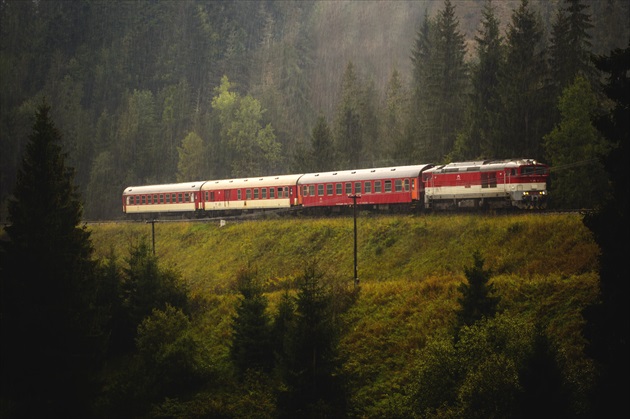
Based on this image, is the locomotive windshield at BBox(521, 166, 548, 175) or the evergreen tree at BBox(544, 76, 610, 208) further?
the evergreen tree at BBox(544, 76, 610, 208)

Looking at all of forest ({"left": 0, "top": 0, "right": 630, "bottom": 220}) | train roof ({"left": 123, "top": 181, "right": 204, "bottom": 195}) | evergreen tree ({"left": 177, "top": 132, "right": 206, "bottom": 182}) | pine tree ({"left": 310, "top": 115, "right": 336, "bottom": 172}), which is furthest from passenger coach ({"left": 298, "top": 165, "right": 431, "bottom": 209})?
evergreen tree ({"left": 177, "top": 132, "right": 206, "bottom": 182})

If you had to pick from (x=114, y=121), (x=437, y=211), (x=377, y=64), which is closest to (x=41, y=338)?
(x=437, y=211)

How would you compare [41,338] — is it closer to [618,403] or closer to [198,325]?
[198,325]

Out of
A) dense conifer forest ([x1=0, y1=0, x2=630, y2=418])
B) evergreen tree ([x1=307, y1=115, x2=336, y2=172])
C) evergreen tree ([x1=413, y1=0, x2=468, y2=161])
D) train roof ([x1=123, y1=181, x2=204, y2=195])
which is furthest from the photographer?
evergreen tree ([x1=307, y1=115, x2=336, y2=172])

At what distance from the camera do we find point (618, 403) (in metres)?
13.9

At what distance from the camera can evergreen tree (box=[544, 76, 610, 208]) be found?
41.0m

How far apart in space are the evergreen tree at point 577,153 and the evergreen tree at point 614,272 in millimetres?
26953

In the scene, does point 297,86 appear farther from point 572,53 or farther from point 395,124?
point 572,53

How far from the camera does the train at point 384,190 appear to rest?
39.4 m

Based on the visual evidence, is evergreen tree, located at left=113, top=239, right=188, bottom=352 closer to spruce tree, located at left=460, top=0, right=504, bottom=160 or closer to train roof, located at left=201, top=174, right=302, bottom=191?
train roof, located at left=201, top=174, right=302, bottom=191

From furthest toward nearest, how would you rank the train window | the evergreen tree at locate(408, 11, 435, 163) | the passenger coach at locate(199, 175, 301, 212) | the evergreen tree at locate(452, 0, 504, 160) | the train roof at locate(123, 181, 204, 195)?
the evergreen tree at locate(408, 11, 435, 163)
the train roof at locate(123, 181, 204, 195)
the passenger coach at locate(199, 175, 301, 212)
the evergreen tree at locate(452, 0, 504, 160)
the train window

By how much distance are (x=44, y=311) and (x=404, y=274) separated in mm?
19607

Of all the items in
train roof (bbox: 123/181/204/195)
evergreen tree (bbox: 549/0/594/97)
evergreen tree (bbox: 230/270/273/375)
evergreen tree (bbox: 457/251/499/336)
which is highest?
evergreen tree (bbox: 549/0/594/97)

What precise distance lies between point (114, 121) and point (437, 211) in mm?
87668
